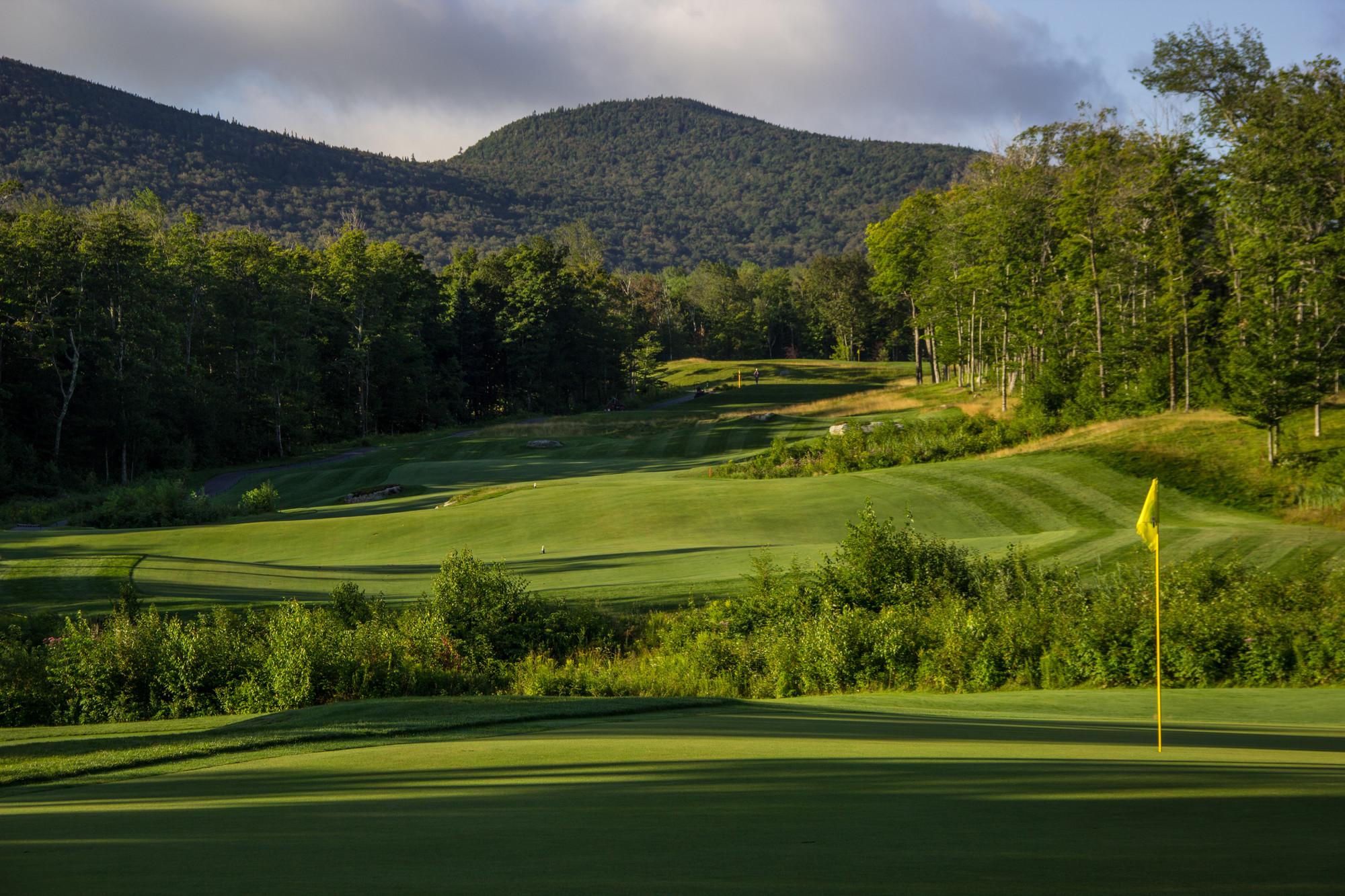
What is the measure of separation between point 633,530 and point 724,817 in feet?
87.1

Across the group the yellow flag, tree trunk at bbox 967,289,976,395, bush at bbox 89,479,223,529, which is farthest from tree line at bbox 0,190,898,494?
the yellow flag

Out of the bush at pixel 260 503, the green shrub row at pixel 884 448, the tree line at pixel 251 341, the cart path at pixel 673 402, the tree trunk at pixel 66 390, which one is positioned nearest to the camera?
the bush at pixel 260 503

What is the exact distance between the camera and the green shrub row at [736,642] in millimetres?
14977

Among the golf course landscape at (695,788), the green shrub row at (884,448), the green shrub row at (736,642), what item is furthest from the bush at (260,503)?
the green shrub row at (736,642)

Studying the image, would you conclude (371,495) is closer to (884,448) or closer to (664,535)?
(664,535)

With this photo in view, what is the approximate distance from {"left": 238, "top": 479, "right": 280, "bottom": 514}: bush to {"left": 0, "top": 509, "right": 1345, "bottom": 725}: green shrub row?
21.4 metres

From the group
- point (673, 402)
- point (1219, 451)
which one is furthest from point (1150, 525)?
point (673, 402)

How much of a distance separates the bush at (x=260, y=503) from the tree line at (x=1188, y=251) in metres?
→ 33.5

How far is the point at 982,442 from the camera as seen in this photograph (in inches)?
1750

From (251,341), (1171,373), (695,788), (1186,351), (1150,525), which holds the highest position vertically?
(251,341)

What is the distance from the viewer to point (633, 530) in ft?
103

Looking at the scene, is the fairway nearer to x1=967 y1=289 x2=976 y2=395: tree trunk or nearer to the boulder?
the boulder

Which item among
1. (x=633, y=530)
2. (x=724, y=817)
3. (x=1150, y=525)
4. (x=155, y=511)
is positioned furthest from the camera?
(x=155, y=511)

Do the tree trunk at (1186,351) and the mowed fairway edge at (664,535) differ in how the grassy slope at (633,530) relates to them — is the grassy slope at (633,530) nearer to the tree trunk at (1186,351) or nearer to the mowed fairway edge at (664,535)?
the mowed fairway edge at (664,535)
